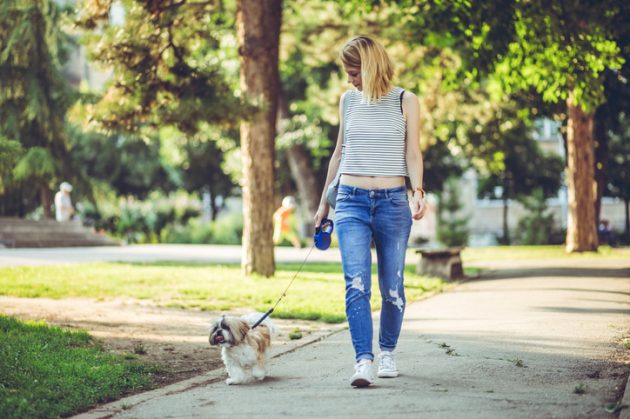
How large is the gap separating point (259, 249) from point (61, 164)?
1389 centimetres

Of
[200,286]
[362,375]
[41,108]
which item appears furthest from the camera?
[41,108]

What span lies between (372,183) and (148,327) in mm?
4484

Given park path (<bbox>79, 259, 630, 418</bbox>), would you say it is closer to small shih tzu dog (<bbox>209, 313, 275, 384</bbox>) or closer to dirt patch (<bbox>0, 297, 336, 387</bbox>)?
small shih tzu dog (<bbox>209, 313, 275, 384</bbox>)

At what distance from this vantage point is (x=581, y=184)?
25.3m

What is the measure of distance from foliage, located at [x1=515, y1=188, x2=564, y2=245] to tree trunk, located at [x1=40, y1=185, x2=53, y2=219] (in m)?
19.7

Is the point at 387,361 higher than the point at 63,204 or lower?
lower

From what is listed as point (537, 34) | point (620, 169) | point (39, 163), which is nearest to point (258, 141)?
point (537, 34)

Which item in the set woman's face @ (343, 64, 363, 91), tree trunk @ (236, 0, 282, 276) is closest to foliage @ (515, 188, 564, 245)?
tree trunk @ (236, 0, 282, 276)

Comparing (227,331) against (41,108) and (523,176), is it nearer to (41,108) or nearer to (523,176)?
(41,108)

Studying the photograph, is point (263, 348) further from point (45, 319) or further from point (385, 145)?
point (45, 319)

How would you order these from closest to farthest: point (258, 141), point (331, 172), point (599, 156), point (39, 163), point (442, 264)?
point (331, 172) → point (258, 141) → point (442, 264) → point (39, 163) → point (599, 156)

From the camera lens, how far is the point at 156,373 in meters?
6.89

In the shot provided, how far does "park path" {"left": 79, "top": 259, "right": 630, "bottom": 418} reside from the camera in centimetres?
Result: 520

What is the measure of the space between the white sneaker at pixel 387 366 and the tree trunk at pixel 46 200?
24007mm
